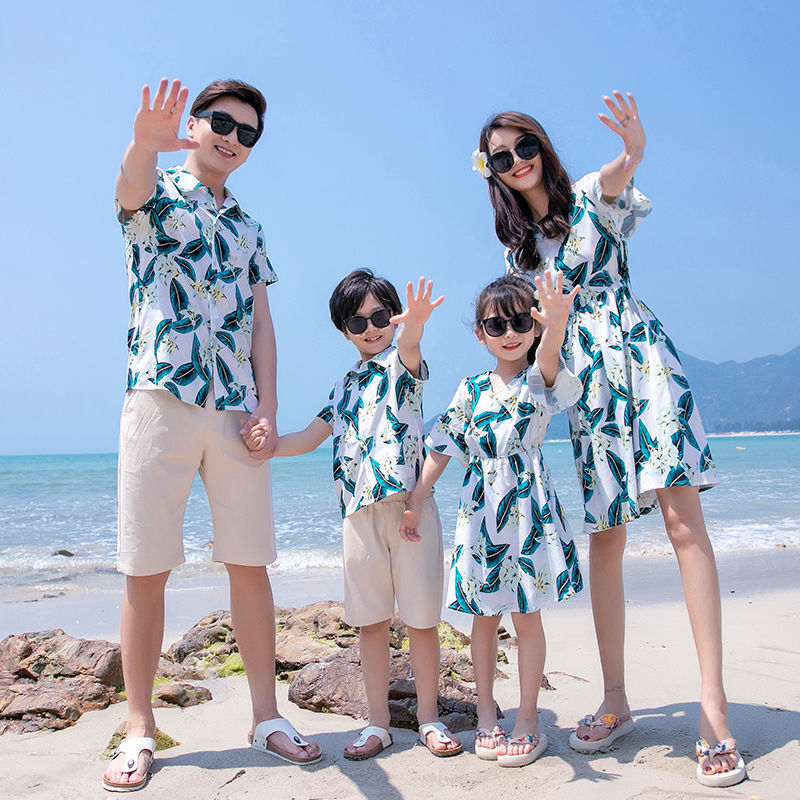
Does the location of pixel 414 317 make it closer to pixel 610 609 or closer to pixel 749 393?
pixel 610 609

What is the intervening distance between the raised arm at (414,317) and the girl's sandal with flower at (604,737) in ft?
5.03

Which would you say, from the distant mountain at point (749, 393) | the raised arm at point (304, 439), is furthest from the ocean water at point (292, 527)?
the distant mountain at point (749, 393)

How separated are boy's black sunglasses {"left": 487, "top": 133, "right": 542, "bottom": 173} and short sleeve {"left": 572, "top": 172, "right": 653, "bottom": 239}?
236mm

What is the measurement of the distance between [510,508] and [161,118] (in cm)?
179

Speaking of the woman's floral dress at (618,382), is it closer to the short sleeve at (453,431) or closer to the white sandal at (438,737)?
the short sleeve at (453,431)

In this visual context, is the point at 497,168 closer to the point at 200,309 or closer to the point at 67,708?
the point at 200,309

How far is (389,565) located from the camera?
9.74 feet

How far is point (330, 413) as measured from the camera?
3199mm

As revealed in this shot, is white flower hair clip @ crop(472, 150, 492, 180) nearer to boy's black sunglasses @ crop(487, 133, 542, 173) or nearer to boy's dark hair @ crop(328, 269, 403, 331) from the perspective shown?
boy's black sunglasses @ crop(487, 133, 542, 173)

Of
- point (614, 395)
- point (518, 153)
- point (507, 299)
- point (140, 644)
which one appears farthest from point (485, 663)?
point (518, 153)

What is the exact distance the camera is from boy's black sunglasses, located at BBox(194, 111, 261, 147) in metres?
2.89

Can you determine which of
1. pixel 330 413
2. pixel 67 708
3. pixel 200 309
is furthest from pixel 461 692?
pixel 200 309

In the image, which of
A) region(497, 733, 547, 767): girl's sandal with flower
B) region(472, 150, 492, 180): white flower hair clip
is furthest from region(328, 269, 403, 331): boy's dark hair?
region(497, 733, 547, 767): girl's sandal with flower

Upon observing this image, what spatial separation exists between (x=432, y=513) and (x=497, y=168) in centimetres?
140
